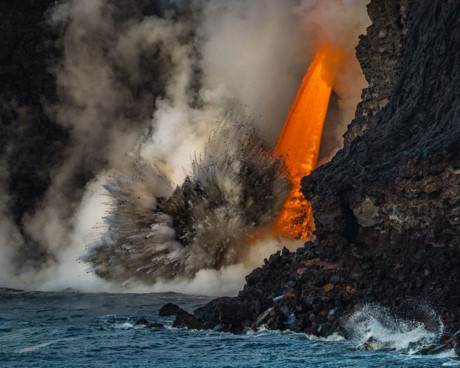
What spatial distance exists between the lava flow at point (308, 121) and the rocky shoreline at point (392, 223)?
10.0 m

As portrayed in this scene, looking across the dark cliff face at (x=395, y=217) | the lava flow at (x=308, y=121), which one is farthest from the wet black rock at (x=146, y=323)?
the lava flow at (x=308, y=121)

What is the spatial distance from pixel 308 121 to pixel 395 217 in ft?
49.1

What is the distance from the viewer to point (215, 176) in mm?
34625

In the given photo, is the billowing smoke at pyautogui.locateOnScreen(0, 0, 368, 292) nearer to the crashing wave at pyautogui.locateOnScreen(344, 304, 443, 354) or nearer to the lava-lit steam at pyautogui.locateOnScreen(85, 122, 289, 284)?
the lava-lit steam at pyautogui.locateOnScreen(85, 122, 289, 284)

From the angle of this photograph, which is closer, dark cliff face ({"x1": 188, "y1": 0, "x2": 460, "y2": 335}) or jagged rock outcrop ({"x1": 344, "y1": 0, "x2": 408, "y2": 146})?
dark cliff face ({"x1": 188, "y1": 0, "x2": 460, "y2": 335})

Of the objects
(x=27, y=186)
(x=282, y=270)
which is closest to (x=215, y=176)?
(x=282, y=270)

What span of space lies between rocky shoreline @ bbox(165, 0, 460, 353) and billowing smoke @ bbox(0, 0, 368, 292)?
8919 mm

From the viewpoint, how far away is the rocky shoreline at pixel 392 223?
20.0 m

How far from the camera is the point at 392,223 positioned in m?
22.0

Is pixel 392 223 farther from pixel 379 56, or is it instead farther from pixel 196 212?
pixel 196 212

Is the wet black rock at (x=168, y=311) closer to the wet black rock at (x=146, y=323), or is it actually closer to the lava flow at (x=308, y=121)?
the wet black rock at (x=146, y=323)

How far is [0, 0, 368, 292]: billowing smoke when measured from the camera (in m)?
34.5

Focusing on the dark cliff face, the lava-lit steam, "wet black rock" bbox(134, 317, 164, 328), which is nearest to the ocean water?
"wet black rock" bbox(134, 317, 164, 328)

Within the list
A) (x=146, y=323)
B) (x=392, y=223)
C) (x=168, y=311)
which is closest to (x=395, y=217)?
(x=392, y=223)
